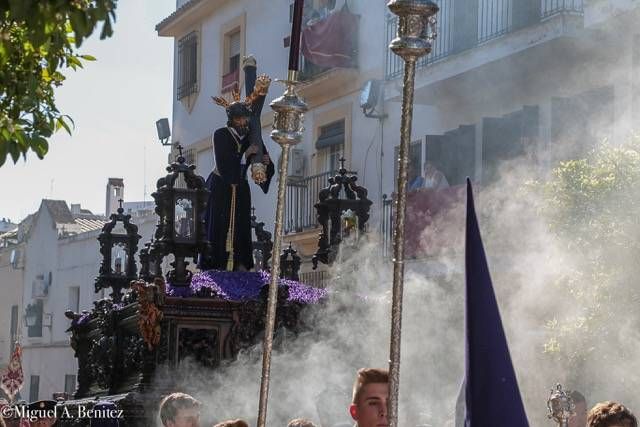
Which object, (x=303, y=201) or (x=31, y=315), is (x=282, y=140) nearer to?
(x=303, y=201)

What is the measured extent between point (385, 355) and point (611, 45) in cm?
633

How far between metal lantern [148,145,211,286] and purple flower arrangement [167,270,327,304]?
0.10 meters

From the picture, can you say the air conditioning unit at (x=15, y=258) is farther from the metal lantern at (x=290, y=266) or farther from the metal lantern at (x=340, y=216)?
the metal lantern at (x=340, y=216)

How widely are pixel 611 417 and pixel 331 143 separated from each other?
1664cm

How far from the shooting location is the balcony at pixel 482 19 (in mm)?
16516

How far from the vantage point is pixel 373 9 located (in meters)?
21.5

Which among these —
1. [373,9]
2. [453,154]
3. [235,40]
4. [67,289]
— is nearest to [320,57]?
[373,9]

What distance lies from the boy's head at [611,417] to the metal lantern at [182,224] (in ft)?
14.7

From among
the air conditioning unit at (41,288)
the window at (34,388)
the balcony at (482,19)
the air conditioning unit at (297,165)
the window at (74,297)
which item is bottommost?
the window at (34,388)

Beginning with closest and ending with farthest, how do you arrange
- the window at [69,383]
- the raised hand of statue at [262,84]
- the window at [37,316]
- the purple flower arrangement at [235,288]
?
the purple flower arrangement at [235,288]
the raised hand of statue at [262,84]
the window at [69,383]
the window at [37,316]

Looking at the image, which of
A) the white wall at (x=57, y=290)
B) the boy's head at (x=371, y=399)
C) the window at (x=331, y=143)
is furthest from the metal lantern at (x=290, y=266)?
the white wall at (x=57, y=290)

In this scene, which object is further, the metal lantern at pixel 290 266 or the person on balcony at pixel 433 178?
the person on balcony at pixel 433 178

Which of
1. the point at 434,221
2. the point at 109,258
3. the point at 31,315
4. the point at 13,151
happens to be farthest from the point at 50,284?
the point at 13,151

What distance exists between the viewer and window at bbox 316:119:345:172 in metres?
22.7
